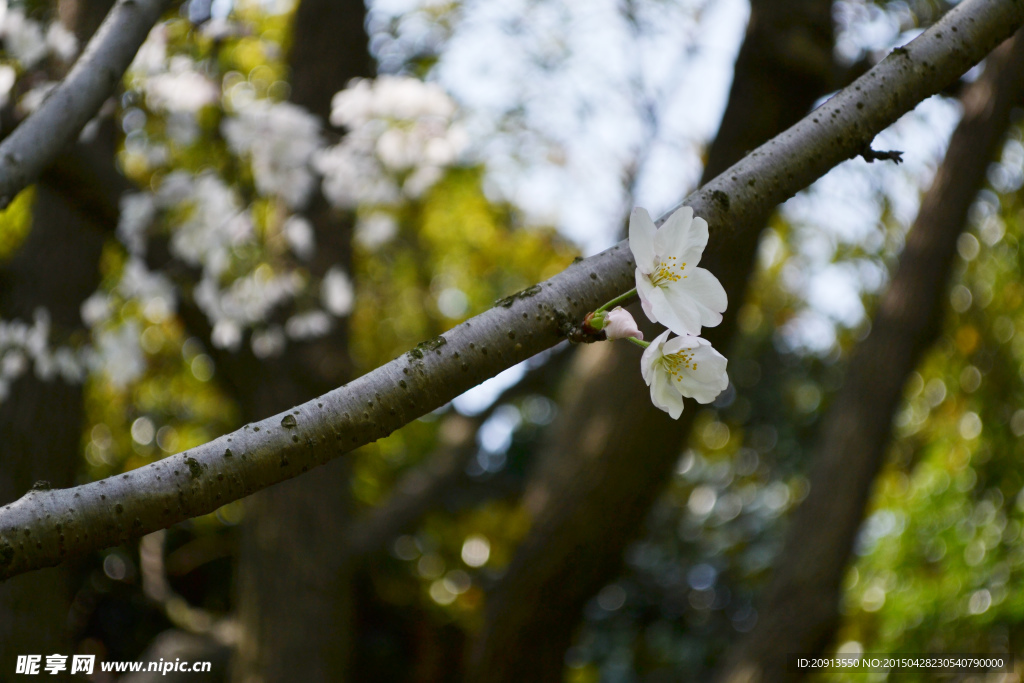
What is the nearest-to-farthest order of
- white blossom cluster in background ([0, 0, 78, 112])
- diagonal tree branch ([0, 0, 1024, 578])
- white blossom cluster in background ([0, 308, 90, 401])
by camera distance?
diagonal tree branch ([0, 0, 1024, 578]) < white blossom cluster in background ([0, 0, 78, 112]) < white blossom cluster in background ([0, 308, 90, 401])

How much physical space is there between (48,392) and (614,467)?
2.38m

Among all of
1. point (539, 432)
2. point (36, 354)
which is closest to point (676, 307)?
point (36, 354)

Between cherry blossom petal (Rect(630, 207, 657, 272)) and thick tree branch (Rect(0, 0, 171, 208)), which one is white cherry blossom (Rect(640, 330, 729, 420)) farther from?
thick tree branch (Rect(0, 0, 171, 208))

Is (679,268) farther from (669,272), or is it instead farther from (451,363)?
(451,363)

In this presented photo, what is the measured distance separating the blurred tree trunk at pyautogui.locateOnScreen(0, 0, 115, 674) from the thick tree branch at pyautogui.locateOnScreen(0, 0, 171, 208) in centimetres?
143

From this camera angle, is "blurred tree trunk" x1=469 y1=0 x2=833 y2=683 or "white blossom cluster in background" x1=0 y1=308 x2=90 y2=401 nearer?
"white blossom cluster in background" x1=0 y1=308 x2=90 y2=401

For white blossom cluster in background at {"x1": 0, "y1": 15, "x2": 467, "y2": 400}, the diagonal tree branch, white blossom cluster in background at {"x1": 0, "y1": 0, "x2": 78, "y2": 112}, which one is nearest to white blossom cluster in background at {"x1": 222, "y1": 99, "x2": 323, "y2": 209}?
white blossom cluster in background at {"x1": 0, "y1": 15, "x2": 467, "y2": 400}

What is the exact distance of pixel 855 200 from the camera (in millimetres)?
4738

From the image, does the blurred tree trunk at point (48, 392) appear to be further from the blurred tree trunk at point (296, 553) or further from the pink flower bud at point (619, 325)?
the pink flower bud at point (619, 325)

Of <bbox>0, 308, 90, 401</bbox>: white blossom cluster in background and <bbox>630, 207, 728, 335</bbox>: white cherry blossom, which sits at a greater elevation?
<bbox>630, 207, 728, 335</bbox>: white cherry blossom

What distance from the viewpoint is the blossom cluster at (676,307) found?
0.86m

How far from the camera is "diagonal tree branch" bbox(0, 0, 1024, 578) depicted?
77cm

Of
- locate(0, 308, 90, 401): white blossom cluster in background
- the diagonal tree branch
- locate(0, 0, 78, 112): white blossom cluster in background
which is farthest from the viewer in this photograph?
locate(0, 308, 90, 401): white blossom cluster in background

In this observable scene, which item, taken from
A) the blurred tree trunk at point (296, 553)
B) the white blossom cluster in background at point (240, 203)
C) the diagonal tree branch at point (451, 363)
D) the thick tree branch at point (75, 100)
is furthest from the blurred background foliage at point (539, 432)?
the diagonal tree branch at point (451, 363)
